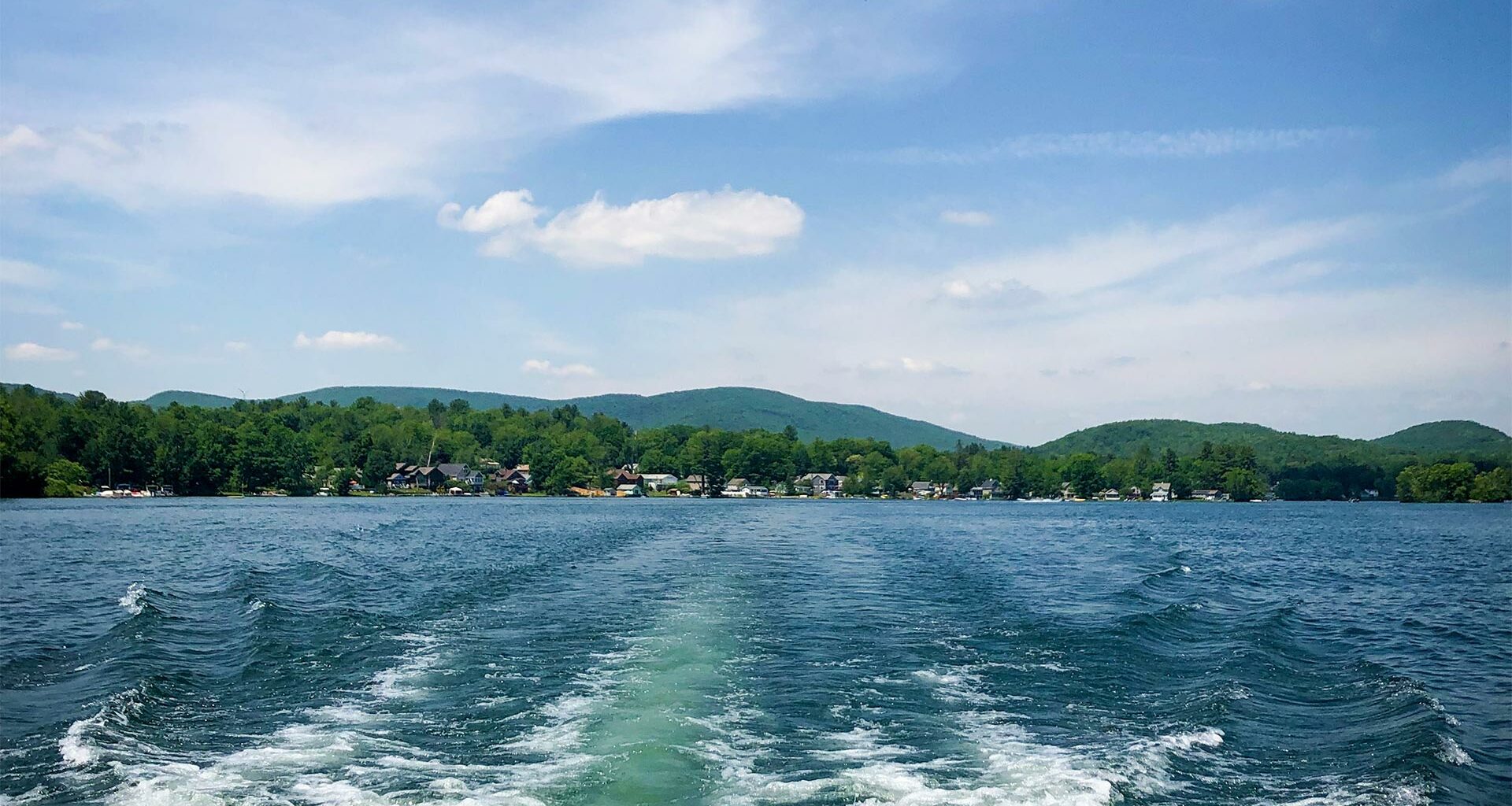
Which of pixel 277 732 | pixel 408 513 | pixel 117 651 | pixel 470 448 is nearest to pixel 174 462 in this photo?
pixel 408 513

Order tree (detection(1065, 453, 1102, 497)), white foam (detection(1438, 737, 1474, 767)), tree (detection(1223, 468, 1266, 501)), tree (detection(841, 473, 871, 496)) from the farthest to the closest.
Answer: tree (detection(841, 473, 871, 496)) < tree (detection(1065, 453, 1102, 497)) < tree (detection(1223, 468, 1266, 501)) < white foam (detection(1438, 737, 1474, 767))

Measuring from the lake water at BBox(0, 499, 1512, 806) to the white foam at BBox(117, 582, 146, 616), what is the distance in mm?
204

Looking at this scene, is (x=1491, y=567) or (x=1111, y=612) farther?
(x=1491, y=567)

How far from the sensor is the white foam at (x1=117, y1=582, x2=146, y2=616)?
933 inches

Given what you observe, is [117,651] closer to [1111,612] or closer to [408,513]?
[1111,612]

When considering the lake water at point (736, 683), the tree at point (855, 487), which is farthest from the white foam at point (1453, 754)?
the tree at point (855, 487)

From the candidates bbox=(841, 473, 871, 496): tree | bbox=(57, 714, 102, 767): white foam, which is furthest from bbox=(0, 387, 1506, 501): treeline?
bbox=(57, 714, 102, 767): white foam

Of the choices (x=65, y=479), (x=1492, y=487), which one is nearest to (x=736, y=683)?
(x=65, y=479)

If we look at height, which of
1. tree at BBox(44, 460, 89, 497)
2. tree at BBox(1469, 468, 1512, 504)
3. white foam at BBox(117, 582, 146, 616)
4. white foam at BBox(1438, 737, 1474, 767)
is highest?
tree at BBox(1469, 468, 1512, 504)

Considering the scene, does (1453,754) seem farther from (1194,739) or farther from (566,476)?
(566,476)

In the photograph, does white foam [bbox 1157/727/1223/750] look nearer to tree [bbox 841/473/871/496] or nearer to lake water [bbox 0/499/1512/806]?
lake water [bbox 0/499/1512/806]

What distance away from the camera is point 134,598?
25.4 metres

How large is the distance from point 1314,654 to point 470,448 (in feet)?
614

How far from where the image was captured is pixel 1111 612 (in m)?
26.7
